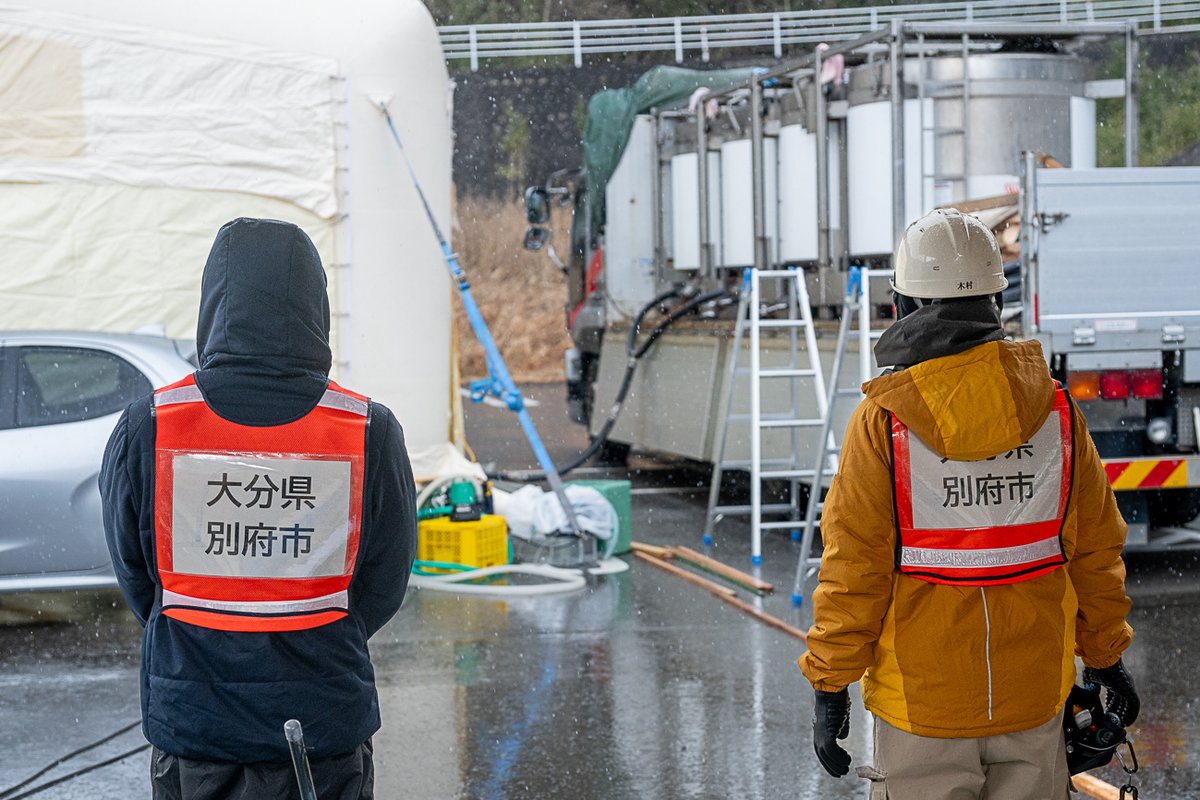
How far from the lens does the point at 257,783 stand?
290 cm

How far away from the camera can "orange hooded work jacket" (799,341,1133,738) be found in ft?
9.67

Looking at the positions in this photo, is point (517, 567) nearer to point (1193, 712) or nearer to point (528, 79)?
point (1193, 712)

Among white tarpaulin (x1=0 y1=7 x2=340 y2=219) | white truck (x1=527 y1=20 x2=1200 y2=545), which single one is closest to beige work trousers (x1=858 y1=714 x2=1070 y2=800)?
white truck (x1=527 y1=20 x2=1200 y2=545)

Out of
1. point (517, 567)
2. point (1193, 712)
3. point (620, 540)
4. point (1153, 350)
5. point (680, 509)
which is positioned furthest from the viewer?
point (680, 509)

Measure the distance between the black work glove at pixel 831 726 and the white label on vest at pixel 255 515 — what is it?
40.5 inches

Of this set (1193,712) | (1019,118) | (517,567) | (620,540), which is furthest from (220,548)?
(1019,118)

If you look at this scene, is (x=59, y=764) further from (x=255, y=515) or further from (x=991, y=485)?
(x=991, y=485)

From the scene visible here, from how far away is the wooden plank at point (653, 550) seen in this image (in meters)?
9.85

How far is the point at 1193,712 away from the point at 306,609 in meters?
4.43

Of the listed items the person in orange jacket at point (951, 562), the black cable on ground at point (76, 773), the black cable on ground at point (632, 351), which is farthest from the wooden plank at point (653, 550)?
the person in orange jacket at point (951, 562)

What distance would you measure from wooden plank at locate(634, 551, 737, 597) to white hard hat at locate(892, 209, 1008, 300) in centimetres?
551

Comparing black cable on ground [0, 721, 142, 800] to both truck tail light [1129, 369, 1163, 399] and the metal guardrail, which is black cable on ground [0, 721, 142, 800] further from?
the metal guardrail

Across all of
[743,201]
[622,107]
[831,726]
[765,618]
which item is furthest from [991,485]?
[622,107]

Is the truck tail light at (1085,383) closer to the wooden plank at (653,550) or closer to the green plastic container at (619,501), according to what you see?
the wooden plank at (653,550)
